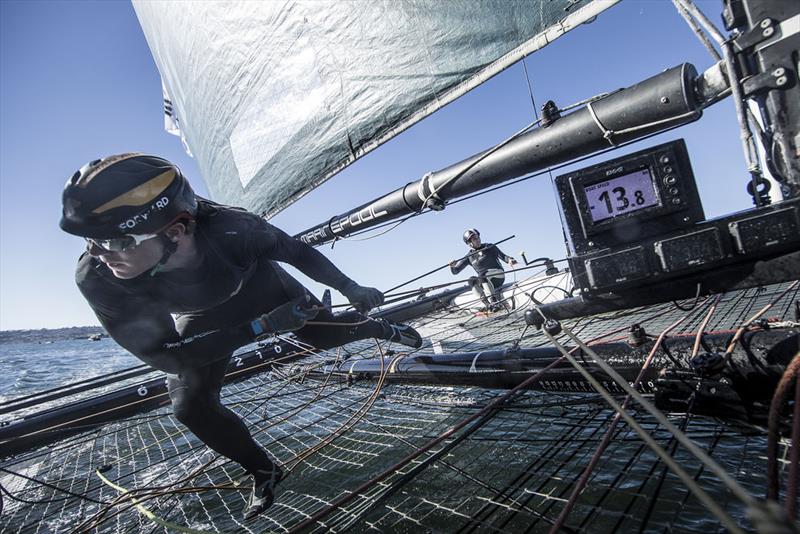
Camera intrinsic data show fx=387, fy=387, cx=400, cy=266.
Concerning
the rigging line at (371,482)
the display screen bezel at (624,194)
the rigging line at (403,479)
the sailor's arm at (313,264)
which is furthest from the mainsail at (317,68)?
the rigging line at (403,479)

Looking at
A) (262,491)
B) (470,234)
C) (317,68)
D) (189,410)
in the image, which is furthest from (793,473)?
(470,234)

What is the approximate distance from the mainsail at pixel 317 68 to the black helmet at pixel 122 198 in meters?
1.71

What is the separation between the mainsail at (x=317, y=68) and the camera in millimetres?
2678

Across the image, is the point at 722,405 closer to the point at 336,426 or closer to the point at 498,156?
the point at 498,156

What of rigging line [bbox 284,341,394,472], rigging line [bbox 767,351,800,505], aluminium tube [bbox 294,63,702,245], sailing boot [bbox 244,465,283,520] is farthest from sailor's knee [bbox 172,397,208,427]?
rigging line [bbox 767,351,800,505]

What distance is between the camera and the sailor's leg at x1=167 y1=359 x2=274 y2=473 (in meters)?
2.33

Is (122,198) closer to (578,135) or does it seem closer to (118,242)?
(118,242)

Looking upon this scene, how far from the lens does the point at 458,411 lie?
2668mm

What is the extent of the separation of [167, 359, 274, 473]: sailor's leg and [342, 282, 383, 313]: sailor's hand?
1056 mm

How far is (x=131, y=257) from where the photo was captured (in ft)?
6.91

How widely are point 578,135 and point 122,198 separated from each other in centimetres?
250

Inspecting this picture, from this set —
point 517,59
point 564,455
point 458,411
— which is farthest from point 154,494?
point 517,59

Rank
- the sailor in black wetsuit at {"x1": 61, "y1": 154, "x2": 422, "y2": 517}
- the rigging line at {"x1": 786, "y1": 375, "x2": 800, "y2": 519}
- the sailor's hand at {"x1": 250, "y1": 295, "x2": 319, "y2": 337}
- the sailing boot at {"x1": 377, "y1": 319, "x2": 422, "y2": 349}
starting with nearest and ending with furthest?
1. the rigging line at {"x1": 786, "y1": 375, "x2": 800, "y2": 519}
2. the sailor in black wetsuit at {"x1": 61, "y1": 154, "x2": 422, "y2": 517}
3. the sailor's hand at {"x1": 250, "y1": 295, "x2": 319, "y2": 337}
4. the sailing boot at {"x1": 377, "y1": 319, "x2": 422, "y2": 349}

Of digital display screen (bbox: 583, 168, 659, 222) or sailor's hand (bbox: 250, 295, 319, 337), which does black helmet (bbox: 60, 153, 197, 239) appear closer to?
sailor's hand (bbox: 250, 295, 319, 337)
